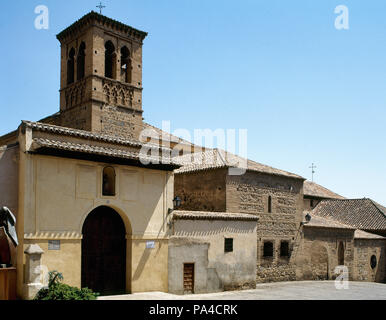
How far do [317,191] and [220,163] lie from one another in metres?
17.7

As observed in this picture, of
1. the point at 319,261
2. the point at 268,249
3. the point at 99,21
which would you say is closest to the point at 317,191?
the point at 319,261

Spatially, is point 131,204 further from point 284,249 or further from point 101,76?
point 284,249

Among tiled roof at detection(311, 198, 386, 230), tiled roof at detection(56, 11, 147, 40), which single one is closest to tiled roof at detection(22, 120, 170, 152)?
tiled roof at detection(56, 11, 147, 40)

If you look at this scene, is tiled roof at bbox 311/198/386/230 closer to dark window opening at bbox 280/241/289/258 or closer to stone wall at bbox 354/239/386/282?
stone wall at bbox 354/239/386/282

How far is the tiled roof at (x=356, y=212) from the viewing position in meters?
32.8

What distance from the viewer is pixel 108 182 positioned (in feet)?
51.4

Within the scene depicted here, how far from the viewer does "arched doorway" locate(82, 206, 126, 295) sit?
582 inches

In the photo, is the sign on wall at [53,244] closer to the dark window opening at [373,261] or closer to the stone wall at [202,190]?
the stone wall at [202,190]

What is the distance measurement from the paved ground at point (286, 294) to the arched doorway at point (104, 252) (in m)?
0.85

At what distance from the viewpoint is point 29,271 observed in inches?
498

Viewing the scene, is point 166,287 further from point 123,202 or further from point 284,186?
point 284,186

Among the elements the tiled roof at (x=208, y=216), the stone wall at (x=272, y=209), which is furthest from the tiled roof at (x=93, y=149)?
the stone wall at (x=272, y=209)

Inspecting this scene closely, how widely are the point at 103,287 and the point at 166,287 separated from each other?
246cm
